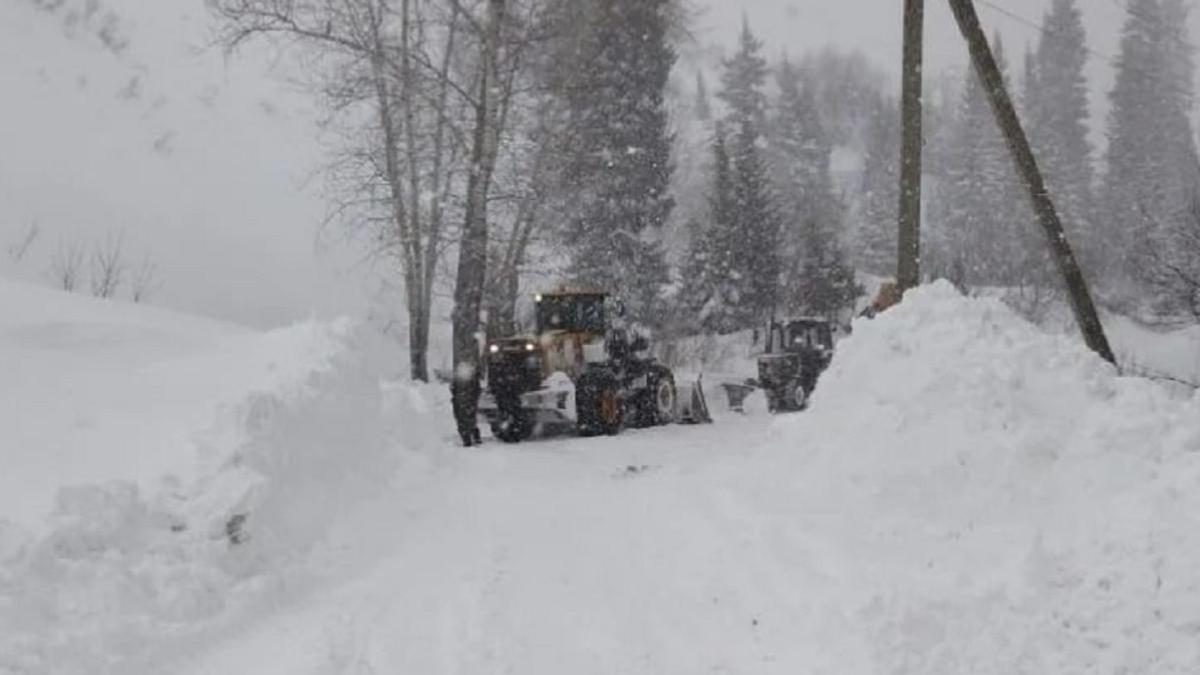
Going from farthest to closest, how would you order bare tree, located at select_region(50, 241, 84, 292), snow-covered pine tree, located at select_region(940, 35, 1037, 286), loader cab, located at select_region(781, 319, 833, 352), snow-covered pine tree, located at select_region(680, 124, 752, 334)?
1. snow-covered pine tree, located at select_region(940, 35, 1037, 286)
2. snow-covered pine tree, located at select_region(680, 124, 752, 334)
3. loader cab, located at select_region(781, 319, 833, 352)
4. bare tree, located at select_region(50, 241, 84, 292)

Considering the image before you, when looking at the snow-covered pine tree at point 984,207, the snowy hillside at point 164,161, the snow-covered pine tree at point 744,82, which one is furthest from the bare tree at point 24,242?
the snow-covered pine tree at point 744,82

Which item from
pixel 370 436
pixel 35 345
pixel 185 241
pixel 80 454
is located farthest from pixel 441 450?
pixel 185 241

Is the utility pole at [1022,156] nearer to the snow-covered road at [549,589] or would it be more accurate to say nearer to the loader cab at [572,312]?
the snow-covered road at [549,589]

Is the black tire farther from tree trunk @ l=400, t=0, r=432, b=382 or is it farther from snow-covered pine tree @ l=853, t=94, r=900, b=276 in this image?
snow-covered pine tree @ l=853, t=94, r=900, b=276

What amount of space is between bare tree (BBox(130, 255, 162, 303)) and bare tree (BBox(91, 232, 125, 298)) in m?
0.26

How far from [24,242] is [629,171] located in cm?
1652

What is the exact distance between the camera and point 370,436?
13.0m

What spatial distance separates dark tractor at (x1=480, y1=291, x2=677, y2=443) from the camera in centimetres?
1903

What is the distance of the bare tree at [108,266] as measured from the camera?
20.6 metres

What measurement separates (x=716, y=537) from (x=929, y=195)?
251 ft

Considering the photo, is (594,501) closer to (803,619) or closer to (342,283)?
(803,619)

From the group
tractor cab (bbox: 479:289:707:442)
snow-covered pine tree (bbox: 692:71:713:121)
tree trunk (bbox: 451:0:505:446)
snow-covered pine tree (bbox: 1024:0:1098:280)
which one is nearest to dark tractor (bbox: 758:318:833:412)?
tractor cab (bbox: 479:289:707:442)

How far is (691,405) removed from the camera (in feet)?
75.0

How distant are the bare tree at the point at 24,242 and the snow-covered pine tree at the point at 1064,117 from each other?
45.6m
